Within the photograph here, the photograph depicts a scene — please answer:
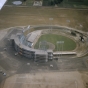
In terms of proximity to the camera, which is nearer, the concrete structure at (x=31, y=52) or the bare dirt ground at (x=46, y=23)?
the bare dirt ground at (x=46, y=23)

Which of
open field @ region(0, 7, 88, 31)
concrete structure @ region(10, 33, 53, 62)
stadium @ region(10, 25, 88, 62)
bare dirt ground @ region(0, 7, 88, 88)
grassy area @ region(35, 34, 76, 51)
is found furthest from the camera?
open field @ region(0, 7, 88, 31)

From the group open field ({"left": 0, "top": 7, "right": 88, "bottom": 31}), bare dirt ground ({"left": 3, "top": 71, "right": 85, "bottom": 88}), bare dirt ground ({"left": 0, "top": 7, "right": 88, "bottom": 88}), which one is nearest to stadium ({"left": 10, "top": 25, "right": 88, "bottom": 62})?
bare dirt ground ({"left": 0, "top": 7, "right": 88, "bottom": 88})

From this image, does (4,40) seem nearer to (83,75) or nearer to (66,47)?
(66,47)

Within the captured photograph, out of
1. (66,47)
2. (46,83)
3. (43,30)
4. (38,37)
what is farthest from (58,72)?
(43,30)

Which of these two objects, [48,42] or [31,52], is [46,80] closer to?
[31,52]

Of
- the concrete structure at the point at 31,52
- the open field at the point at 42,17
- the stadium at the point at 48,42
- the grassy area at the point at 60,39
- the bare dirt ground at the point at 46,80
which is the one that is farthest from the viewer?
the open field at the point at 42,17

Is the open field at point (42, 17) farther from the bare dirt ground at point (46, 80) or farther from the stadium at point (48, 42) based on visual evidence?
the bare dirt ground at point (46, 80)

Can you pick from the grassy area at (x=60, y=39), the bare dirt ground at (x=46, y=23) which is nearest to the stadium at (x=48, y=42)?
the grassy area at (x=60, y=39)

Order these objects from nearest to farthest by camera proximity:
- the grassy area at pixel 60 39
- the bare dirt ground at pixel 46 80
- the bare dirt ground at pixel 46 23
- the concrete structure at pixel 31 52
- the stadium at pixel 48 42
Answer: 1. the bare dirt ground at pixel 46 80
2. the bare dirt ground at pixel 46 23
3. the concrete structure at pixel 31 52
4. the stadium at pixel 48 42
5. the grassy area at pixel 60 39

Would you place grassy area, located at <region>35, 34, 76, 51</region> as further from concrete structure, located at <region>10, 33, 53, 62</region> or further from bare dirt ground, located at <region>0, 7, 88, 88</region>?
bare dirt ground, located at <region>0, 7, 88, 88</region>
